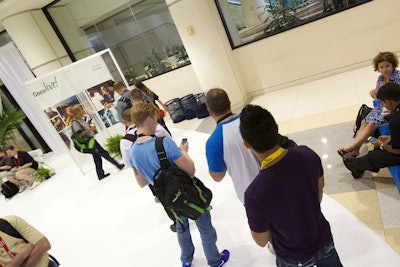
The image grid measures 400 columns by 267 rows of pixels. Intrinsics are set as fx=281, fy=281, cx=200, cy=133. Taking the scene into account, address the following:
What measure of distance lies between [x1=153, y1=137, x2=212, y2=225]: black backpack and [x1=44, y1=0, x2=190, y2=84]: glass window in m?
5.34

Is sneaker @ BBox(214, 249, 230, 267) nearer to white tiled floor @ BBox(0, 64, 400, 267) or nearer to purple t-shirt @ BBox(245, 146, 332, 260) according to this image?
white tiled floor @ BBox(0, 64, 400, 267)

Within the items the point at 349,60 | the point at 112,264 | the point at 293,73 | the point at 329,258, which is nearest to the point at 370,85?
the point at 349,60

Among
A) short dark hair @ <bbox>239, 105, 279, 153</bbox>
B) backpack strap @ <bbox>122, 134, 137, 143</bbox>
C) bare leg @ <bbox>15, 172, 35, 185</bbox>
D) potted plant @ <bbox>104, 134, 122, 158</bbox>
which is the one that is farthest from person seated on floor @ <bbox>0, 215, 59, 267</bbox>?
bare leg @ <bbox>15, 172, 35, 185</bbox>

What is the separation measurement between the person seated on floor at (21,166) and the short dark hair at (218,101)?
650 centimetres

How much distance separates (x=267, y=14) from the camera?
19.0 feet

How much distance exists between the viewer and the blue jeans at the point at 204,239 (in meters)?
2.20

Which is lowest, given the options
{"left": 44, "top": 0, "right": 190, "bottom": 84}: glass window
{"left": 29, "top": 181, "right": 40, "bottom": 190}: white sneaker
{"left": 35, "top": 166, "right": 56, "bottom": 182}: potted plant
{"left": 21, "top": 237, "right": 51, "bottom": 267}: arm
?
{"left": 29, "top": 181, "right": 40, "bottom": 190}: white sneaker

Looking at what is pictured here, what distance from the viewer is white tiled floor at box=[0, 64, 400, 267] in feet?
7.58

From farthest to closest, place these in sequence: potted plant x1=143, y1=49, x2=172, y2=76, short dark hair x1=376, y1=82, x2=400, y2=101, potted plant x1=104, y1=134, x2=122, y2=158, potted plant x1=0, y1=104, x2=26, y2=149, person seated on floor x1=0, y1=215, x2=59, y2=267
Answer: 1. potted plant x1=0, y1=104, x2=26, y2=149
2. potted plant x1=143, y1=49, x2=172, y2=76
3. potted plant x1=104, y1=134, x2=122, y2=158
4. short dark hair x1=376, y1=82, x2=400, y2=101
5. person seated on floor x1=0, y1=215, x2=59, y2=267

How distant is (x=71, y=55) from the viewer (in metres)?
→ 8.26

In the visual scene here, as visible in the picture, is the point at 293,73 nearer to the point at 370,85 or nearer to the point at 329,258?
the point at 370,85

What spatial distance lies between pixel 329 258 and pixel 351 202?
1322 millimetres

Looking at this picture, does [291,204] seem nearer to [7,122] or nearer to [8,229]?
[8,229]

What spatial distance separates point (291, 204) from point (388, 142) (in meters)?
1.55
